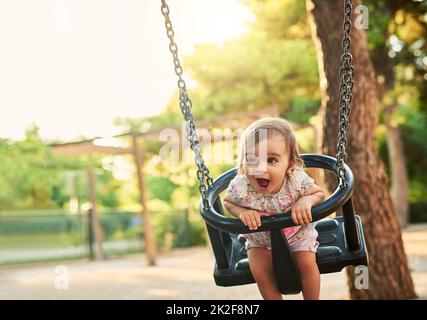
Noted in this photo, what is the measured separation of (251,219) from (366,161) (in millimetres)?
2829

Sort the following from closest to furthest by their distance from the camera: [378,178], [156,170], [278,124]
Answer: [278,124]
[378,178]
[156,170]

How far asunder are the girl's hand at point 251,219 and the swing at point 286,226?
2 cm

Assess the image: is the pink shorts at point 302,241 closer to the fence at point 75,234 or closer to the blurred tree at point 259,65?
the fence at point 75,234

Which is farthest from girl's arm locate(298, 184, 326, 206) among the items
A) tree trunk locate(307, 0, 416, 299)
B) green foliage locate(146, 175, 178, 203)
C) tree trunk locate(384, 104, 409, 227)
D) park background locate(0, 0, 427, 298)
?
green foliage locate(146, 175, 178, 203)

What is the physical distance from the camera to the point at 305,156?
7.86 feet

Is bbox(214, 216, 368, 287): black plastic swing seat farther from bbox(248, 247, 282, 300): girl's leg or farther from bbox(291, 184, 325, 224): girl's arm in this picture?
bbox(291, 184, 325, 224): girl's arm

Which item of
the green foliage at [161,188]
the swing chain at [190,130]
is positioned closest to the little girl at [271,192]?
the swing chain at [190,130]

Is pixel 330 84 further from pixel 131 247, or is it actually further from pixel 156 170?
pixel 156 170

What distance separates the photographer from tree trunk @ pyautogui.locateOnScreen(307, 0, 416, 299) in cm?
460

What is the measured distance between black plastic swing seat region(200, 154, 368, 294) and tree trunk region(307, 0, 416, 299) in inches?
81.3

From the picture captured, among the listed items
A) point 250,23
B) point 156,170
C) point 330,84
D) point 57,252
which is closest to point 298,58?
point 250,23

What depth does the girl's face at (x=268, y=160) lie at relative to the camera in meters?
2.06
